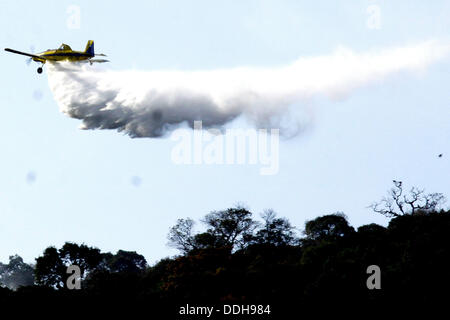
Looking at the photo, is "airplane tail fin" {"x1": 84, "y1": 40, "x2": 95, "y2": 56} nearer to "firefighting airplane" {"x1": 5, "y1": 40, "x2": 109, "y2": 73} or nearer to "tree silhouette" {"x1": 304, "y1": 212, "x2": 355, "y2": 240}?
"firefighting airplane" {"x1": 5, "y1": 40, "x2": 109, "y2": 73}

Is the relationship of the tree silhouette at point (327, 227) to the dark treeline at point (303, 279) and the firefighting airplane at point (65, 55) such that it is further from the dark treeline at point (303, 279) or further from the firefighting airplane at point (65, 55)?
the firefighting airplane at point (65, 55)

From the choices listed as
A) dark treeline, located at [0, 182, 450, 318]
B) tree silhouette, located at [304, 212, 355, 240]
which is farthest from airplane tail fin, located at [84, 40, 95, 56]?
tree silhouette, located at [304, 212, 355, 240]

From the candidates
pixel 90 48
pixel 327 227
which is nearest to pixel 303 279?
pixel 90 48

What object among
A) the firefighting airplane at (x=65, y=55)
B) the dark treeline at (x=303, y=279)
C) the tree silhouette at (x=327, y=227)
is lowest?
the dark treeline at (x=303, y=279)

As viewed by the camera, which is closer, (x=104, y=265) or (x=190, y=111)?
(x=190, y=111)

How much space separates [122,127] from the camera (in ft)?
211

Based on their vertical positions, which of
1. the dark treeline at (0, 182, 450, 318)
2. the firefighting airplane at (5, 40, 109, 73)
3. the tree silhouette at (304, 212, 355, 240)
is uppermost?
the firefighting airplane at (5, 40, 109, 73)

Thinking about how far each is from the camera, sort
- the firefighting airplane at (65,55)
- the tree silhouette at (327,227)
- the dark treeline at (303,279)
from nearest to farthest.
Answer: the dark treeline at (303,279)
the firefighting airplane at (65,55)
the tree silhouette at (327,227)

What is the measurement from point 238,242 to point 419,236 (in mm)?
44677

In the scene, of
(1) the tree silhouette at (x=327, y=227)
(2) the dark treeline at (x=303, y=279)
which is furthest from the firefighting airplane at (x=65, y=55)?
(1) the tree silhouette at (x=327, y=227)

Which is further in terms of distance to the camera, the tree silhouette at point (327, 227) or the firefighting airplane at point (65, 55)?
the tree silhouette at point (327, 227)
